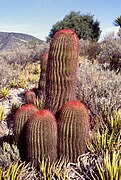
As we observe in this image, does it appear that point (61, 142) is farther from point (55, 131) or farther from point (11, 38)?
point (11, 38)

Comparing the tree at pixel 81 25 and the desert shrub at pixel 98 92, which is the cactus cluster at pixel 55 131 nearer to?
the desert shrub at pixel 98 92

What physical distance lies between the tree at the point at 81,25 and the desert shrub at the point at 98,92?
25.2 m

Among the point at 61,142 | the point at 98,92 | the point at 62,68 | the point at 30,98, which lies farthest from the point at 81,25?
the point at 61,142

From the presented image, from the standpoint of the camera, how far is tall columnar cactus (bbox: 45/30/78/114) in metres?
4.90

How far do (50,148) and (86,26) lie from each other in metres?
30.3

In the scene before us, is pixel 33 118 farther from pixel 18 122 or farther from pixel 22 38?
pixel 22 38

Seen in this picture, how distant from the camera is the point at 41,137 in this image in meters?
4.21

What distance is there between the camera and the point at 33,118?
4.32m

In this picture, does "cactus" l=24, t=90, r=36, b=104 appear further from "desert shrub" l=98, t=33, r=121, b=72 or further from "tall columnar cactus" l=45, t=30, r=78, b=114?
"desert shrub" l=98, t=33, r=121, b=72

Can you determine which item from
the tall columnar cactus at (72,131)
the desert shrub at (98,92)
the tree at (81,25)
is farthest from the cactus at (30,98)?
the tree at (81,25)

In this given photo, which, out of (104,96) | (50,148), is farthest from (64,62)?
(104,96)

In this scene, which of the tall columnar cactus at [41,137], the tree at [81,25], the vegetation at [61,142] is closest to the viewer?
the vegetation at [61,142]

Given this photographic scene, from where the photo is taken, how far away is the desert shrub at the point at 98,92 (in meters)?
5.97

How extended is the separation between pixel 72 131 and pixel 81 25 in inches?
1182
